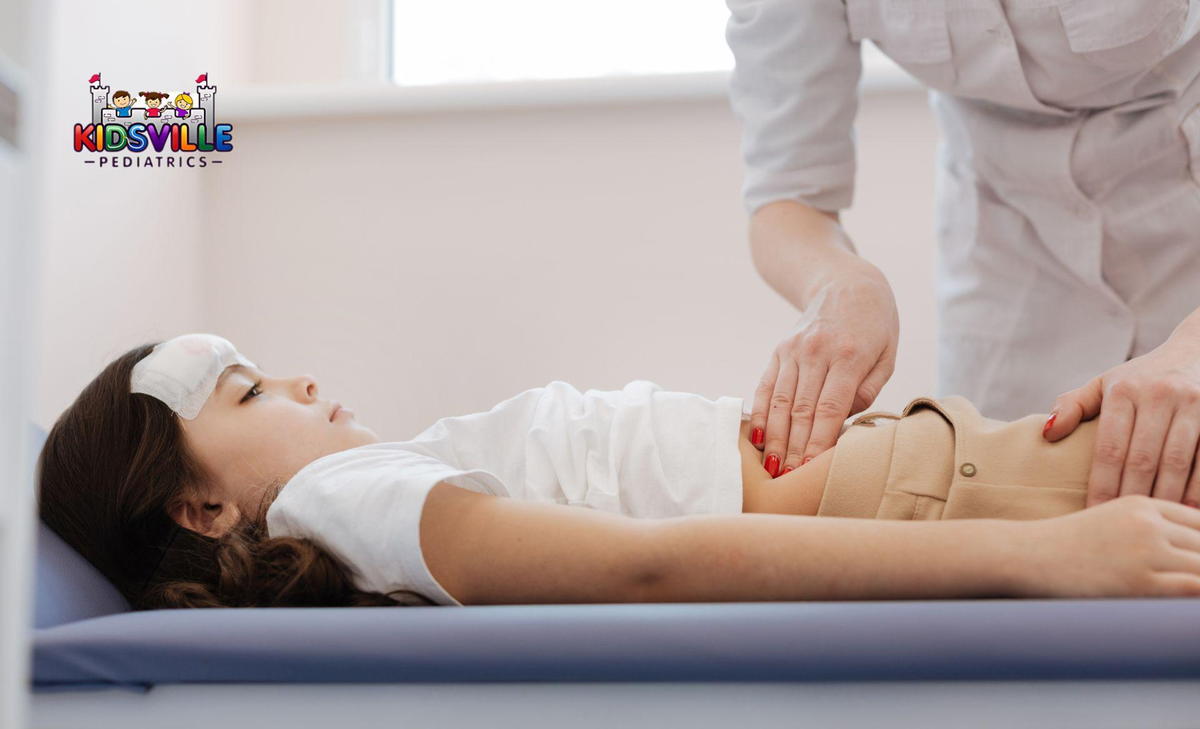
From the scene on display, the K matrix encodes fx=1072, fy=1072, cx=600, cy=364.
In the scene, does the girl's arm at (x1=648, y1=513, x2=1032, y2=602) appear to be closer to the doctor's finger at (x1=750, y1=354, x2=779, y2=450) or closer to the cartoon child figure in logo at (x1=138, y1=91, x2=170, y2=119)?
the doctor's finger at (x1=750, y1=354, x2=779, y2=450)

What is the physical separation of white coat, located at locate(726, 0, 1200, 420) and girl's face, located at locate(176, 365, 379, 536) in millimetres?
676

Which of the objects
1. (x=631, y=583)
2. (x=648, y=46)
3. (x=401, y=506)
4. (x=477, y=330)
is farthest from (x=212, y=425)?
(x=648, y=46)

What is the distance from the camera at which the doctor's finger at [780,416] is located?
1165mm

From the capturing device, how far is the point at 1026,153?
140 cm

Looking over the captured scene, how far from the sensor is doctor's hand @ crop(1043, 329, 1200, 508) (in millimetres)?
950

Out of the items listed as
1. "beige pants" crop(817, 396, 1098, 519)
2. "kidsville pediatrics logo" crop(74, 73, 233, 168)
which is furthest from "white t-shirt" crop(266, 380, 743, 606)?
"kidsville pediatrics logo" crop(74, 73, 233, 168)

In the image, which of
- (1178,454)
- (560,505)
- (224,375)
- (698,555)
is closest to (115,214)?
(224,375)

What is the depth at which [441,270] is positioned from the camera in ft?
7.34

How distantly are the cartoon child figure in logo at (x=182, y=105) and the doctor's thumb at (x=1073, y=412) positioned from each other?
1888 millimetres

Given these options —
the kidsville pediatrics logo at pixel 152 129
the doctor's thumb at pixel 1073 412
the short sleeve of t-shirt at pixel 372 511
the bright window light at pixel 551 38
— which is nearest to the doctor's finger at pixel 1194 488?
the doctor's thumb at pixel 1073 412

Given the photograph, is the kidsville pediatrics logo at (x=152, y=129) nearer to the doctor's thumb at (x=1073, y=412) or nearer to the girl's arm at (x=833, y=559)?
the girl's arm at (x=833, y=559)

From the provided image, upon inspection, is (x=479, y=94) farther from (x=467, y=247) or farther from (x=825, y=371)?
(x=825, y=371)

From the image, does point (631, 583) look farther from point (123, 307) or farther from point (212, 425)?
point (123, 307)

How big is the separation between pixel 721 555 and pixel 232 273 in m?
1.71
